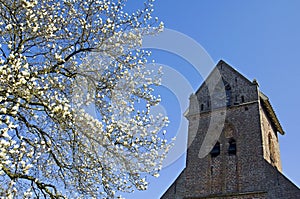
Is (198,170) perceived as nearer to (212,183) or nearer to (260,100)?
(212,183)

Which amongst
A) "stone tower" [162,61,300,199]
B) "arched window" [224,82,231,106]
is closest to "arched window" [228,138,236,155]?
"stone tower" [162,61,300,199]

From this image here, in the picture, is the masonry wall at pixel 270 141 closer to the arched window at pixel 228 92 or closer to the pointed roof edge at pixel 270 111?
the pointed roof edge at pixel 270 111

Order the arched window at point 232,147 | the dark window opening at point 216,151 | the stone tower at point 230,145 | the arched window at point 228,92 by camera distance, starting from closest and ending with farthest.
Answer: the stone tower at point 230,145
the arched window at point 232,147
the dark window opening at point 216,151
the arched window at point 228,92

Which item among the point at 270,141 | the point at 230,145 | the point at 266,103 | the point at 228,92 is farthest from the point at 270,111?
the point at 230,145

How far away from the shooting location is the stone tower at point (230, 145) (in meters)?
14.2

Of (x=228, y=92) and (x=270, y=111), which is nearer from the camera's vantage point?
(x=228, y=92)

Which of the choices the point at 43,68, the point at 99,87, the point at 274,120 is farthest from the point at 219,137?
the point at 43,68

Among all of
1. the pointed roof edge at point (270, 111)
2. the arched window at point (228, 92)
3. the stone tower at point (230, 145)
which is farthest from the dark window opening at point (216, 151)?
the pointed roof edge at point (270, 111)

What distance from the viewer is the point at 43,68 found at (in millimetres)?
7145

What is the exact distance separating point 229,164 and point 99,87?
31.9 feet

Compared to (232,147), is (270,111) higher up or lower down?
higher up

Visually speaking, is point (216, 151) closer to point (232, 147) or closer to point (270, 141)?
point (232, 147)

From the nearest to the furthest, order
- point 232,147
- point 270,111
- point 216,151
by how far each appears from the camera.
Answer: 1. point 232,147
2. point 216,151
3. point 270,111

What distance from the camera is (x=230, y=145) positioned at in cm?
1620
